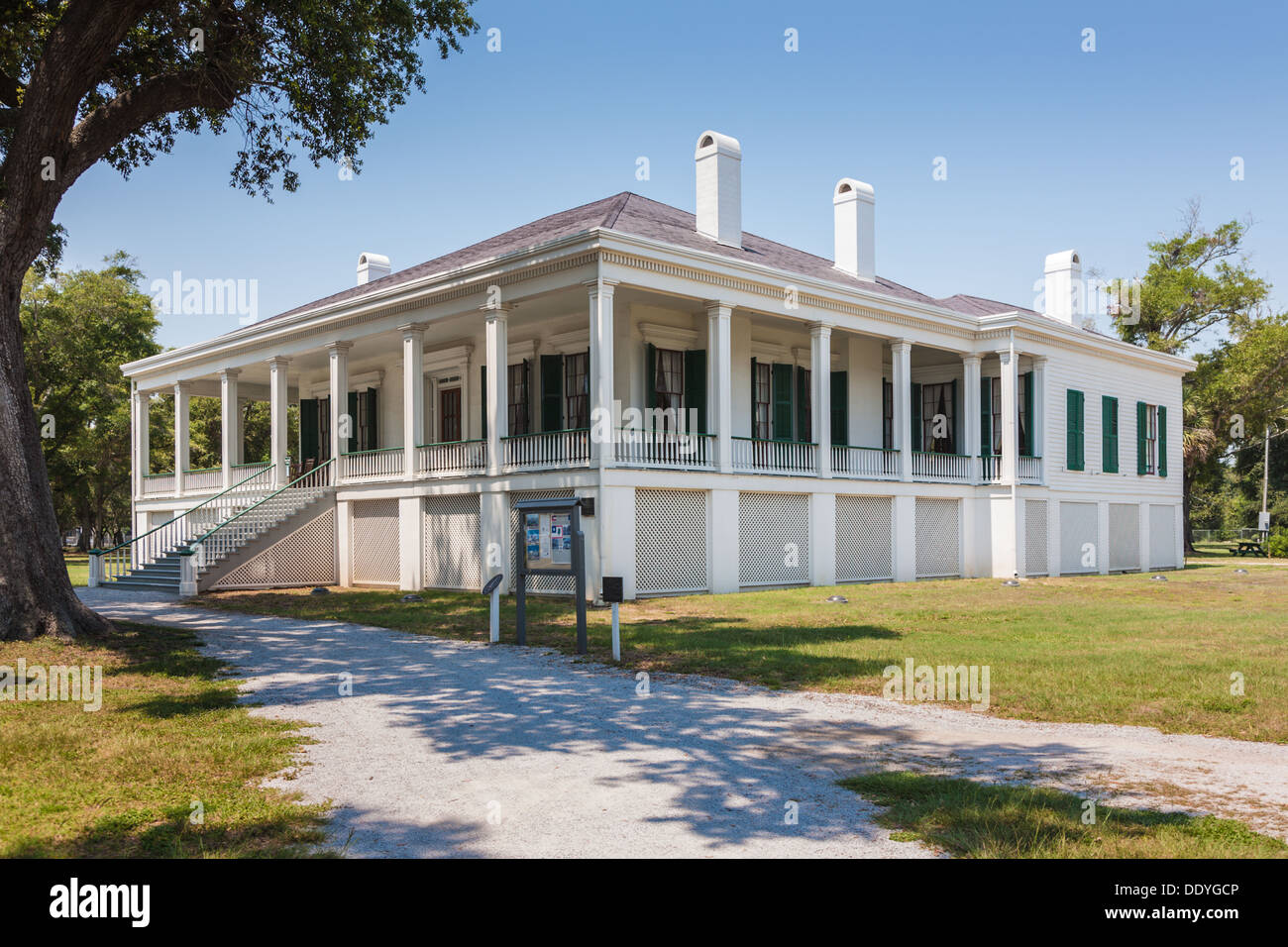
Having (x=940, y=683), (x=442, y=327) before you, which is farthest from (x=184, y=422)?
(x=940, y=683)

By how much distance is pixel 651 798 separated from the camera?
5707 mm

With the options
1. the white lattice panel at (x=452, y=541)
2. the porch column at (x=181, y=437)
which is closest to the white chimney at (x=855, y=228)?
the white lattice panel at (x=452, y=541)

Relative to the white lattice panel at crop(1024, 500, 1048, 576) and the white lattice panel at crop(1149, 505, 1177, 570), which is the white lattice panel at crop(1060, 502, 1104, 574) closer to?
the white lattice panel at crop(1024, 500, 1048, 576)

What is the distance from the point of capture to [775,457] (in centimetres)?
2205

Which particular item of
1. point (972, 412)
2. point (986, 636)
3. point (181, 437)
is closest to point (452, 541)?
point (986, 636)

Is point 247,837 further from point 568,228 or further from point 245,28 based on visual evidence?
point 568,228

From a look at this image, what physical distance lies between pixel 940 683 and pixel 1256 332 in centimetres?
4214

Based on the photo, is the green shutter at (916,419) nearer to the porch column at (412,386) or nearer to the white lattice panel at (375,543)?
the porch column at (412,386)

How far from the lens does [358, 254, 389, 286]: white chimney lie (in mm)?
31672

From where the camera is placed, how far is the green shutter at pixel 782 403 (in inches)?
938

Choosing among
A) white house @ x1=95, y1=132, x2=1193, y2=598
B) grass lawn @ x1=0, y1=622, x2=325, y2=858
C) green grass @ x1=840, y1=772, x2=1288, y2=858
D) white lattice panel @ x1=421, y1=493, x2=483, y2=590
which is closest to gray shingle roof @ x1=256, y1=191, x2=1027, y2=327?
white house @ x1=95, y1=132, x2=1193, y2=598

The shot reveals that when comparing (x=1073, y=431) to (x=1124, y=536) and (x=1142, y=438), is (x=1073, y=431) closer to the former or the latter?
(x=1124, y=536)

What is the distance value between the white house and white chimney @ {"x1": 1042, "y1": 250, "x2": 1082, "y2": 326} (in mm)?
2695

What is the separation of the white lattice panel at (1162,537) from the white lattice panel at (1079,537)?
416cm
